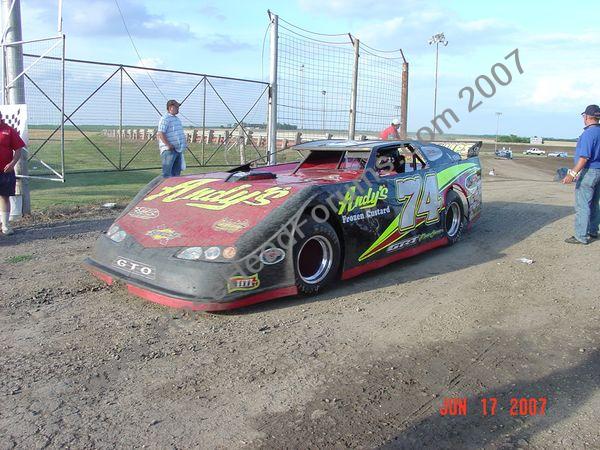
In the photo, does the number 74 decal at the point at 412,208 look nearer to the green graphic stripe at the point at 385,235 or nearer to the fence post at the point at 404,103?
the green graphic stripe at the point at 385,235

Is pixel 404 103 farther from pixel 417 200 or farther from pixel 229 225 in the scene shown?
pixel 229 225

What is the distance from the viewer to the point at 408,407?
2891 mm

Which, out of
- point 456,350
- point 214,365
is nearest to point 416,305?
point 456,350

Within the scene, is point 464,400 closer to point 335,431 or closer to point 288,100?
point 335,431

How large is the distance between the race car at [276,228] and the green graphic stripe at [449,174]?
0.12ft

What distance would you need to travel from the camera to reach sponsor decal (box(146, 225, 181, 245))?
14.7 ft

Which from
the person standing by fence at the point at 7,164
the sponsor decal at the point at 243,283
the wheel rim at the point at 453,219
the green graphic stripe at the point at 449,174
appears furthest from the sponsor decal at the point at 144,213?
the wheel rim at the point at 453,219

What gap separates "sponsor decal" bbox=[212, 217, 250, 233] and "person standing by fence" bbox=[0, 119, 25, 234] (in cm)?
392

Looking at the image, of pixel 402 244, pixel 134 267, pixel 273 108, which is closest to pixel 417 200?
pixel 402 244

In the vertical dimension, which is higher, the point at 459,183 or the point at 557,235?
the point at 459,183

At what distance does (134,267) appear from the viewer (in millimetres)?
4398

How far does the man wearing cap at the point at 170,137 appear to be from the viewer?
8.34 metres

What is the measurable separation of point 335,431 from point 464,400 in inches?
32.0

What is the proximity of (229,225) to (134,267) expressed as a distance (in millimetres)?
849
